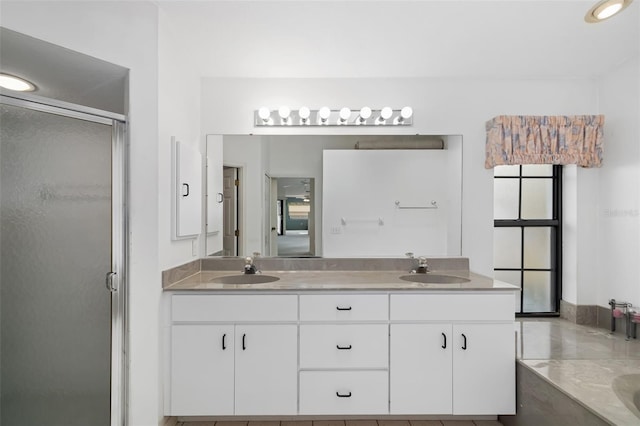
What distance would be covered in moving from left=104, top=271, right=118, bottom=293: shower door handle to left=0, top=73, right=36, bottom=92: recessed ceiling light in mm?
1067

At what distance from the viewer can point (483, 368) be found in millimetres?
2053

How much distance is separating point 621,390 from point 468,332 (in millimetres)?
691

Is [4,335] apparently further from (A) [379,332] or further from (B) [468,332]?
(B) [468,332]

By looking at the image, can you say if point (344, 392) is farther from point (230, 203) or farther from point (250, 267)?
point (230, 203)

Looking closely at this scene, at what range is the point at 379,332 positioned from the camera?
2055mm

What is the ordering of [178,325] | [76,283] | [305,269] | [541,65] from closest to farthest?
1. [76,283]
2. [178,325]
3. [541,65]
4. [305,269]

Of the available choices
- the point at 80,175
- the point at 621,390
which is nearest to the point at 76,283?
the point at 80,175

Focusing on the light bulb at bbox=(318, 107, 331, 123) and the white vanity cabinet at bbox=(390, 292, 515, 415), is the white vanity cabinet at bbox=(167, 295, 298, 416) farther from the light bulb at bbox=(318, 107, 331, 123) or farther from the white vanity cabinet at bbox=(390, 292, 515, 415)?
the light bulb at bbox=(318, 107, 331, 123)

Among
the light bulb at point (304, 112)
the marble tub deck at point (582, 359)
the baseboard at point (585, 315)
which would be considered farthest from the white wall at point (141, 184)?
the baseboard at point (585, 315)

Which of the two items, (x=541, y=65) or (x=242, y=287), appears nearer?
(x=242, y=287)

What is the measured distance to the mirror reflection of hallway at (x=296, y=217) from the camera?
264 centimetres

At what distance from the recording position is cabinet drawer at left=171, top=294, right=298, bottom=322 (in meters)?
2.03

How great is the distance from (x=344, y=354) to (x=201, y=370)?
2.70ft

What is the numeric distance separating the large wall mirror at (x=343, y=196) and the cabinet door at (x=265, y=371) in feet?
2.41
